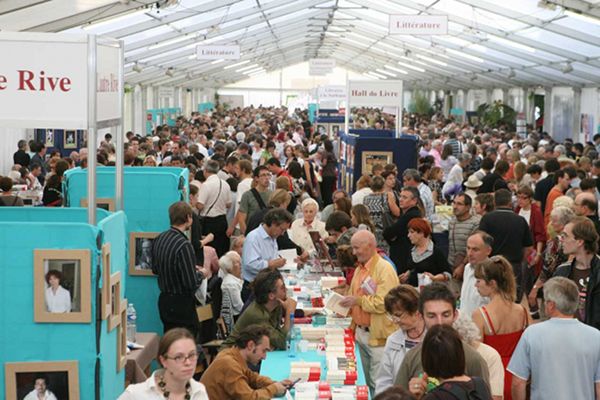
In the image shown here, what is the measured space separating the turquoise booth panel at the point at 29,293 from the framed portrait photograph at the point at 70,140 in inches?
605

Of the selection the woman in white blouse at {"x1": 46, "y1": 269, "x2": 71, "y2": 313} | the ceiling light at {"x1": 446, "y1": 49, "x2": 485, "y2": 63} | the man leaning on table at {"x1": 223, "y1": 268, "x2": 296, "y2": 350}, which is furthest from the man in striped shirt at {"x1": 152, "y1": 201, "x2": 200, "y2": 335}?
the ceiling light at {"x1": 446, "y1": 49, "x2": 485, "y2": 63}

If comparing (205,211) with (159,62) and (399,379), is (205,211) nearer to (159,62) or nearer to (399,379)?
(399,379)

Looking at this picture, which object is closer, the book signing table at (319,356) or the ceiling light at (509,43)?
the book signing table at (319,356)

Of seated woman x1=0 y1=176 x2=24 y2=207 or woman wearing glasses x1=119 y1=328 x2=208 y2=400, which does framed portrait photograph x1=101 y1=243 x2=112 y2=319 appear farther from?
seated woman x1=0 y1=176 x2=24 y2=207

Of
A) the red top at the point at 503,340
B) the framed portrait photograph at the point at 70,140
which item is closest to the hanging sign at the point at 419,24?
the framed portrait photograph at the point at 70,140

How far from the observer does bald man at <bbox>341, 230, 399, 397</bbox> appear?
618 centimetres

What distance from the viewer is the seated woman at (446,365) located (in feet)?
12.3

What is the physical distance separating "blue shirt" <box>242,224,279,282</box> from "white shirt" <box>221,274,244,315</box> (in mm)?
176

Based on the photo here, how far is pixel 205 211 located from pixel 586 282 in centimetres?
555

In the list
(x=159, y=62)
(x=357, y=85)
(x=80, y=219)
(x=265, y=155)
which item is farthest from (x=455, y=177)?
(x=159, y=62)

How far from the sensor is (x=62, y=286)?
5074mm

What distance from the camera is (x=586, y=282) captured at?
20.4 feet

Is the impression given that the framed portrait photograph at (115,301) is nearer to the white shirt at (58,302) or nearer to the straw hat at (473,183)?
the white shirt at (58,302)

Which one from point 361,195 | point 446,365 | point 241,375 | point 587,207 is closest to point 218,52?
point 361,195
